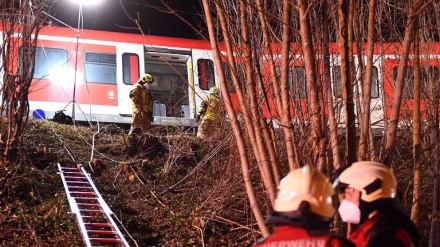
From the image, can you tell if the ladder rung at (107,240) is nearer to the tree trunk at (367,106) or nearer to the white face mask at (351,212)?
the tree trunk at (367,106)

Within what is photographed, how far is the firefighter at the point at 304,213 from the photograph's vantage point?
8.50ft

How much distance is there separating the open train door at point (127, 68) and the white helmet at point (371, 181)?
1325cm

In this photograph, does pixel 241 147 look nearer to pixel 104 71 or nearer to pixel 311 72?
pixel 311 72

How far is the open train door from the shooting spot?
52.5 feet

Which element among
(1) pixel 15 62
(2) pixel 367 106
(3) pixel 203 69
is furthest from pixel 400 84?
(3) pixel 203 69

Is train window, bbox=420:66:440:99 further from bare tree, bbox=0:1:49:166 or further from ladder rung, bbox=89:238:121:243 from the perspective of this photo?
bare tree, bbox=0:1:49:166

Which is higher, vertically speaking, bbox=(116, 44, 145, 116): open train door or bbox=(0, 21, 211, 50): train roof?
bbox=(0, 21, 211, 50): train roof

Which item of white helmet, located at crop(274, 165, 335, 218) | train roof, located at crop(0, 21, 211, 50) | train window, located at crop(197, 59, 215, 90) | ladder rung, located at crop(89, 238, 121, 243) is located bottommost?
ladder rung, located at crop(89, 238, 121, 243)

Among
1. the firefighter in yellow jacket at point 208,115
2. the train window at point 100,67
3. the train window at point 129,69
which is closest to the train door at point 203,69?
the train window at point 129,69

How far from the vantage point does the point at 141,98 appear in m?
12.8

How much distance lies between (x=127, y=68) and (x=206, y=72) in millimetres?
2213

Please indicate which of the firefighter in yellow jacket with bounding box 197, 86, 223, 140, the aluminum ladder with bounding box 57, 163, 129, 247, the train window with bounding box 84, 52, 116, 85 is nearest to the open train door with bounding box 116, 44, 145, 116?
the train window with bounding box 84, 52, 116, 85

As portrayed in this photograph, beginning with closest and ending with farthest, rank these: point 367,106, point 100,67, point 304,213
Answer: point 304,213
point 367,106
point 100,67

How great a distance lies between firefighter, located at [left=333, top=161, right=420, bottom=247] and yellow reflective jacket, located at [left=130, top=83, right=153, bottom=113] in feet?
32.5
